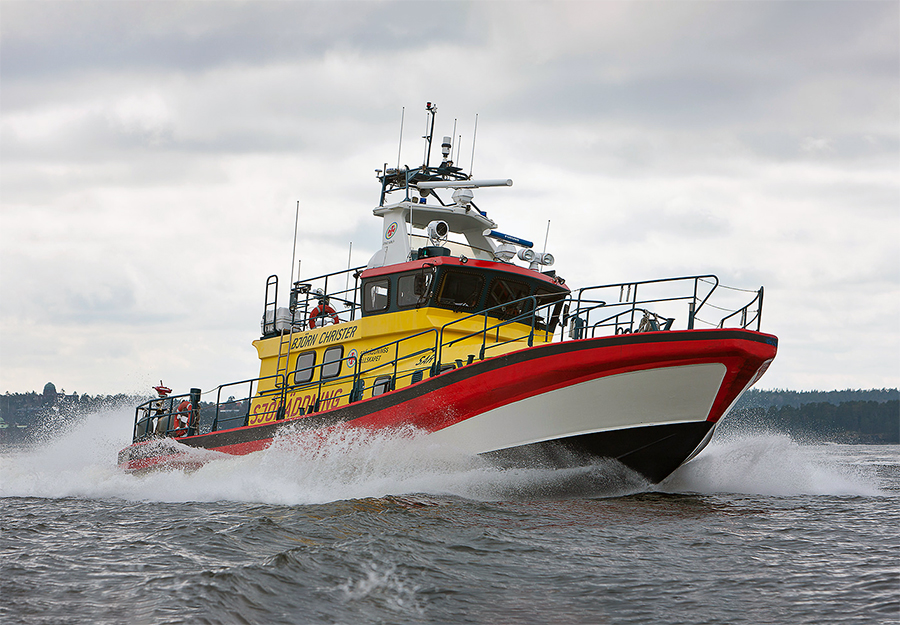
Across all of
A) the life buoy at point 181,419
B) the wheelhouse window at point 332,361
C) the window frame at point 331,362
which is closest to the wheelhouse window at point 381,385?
the window frame at point 331,362

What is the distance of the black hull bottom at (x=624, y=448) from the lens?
9.96 meters

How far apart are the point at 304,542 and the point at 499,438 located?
339 centimetres

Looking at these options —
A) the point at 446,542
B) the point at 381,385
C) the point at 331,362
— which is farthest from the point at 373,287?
the point at 446,542

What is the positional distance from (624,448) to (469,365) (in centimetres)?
233

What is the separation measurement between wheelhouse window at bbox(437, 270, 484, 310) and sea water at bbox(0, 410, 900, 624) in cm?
247

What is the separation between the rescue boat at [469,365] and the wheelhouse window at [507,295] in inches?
0.9

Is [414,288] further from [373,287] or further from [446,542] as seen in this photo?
[446,542]

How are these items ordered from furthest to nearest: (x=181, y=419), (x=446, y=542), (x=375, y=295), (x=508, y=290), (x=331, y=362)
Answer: (x=181, y=419), (x=375, y=295), (x=331, y=362), (x=508, y=290), (x=446, y=542)

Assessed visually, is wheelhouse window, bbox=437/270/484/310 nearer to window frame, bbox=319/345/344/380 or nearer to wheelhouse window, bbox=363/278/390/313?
wheelhouse window, bbox=363/278/390/313

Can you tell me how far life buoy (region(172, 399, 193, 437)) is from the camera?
1582cm

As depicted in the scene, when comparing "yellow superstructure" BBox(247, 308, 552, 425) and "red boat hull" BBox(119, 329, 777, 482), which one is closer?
"red boat hull" BBox(119, 329, 777, 482)

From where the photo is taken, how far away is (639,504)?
10172 millimetres

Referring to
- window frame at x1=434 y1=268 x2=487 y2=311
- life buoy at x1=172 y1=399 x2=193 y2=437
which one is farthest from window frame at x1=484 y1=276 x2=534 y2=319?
life buoy at x1=172 y1=399 x2=193 y2=437

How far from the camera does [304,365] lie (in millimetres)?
14086
